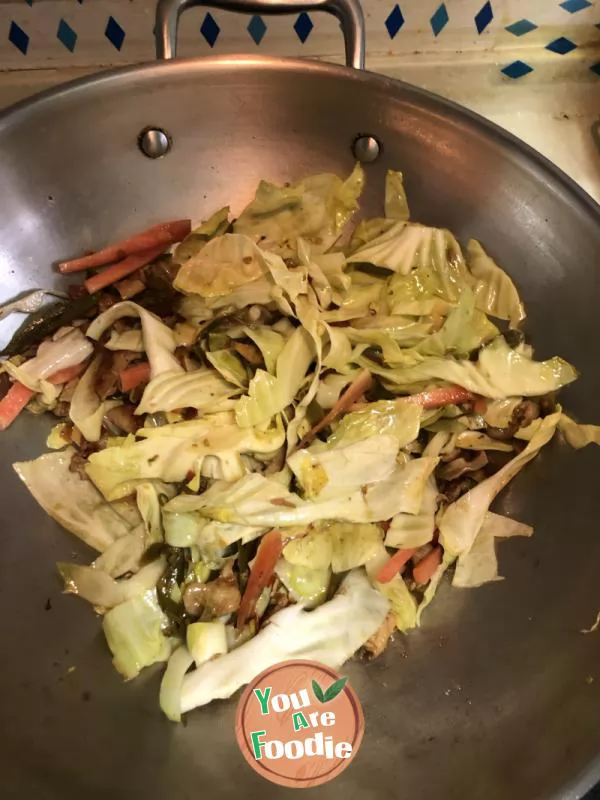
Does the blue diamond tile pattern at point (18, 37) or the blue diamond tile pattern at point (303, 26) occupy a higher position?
the blue diamond tile pattern at point (303, 26)

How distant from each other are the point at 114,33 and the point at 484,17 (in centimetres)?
74

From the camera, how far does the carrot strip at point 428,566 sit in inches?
41.3

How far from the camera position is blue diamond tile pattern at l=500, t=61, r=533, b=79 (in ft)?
5.01

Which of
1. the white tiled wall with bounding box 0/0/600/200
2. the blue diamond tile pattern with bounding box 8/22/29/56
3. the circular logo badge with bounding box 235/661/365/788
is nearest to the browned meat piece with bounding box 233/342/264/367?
the circular logo badge with bounding box 235/661/365/788

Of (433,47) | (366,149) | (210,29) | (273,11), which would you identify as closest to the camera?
(273,11)

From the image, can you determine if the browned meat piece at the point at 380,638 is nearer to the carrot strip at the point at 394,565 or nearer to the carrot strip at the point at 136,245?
the carrot strip at the point at 394,565

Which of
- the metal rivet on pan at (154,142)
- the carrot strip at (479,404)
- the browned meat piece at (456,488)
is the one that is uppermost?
the metal rivet on pan at (154,142)

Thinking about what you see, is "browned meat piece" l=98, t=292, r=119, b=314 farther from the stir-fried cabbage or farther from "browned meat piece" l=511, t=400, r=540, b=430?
"browned meat piece" l=511, t=400, r=540, b=430

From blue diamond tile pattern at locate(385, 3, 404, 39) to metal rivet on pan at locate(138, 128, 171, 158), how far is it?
56 cm

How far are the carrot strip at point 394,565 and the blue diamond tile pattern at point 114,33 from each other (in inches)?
43.7

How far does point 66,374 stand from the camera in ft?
3.72

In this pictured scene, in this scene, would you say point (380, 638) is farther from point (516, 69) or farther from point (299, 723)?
point (516, 69)

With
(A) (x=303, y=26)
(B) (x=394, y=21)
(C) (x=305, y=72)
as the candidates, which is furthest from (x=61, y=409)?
(B) (x=394, y=21)

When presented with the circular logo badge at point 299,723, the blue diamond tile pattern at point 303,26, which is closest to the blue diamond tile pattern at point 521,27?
the blue diamond tile pattern at point 303,26
